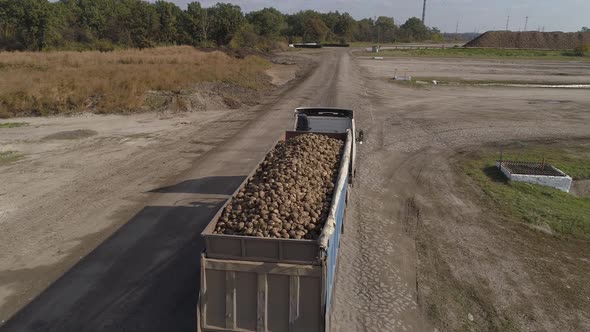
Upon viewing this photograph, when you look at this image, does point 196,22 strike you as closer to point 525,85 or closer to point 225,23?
point 225,23

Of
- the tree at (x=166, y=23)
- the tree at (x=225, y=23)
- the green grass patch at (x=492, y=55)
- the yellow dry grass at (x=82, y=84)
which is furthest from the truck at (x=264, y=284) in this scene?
the green grass patch at (x=492, y=55)

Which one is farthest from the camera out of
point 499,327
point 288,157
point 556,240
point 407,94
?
point 407,94

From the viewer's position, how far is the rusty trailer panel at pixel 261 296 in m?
5.74

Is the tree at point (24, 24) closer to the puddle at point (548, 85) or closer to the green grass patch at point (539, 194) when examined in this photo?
Result: the puddle at point (548, 85)

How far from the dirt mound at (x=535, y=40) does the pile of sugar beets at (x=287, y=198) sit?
133m

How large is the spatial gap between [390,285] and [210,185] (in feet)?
23.9

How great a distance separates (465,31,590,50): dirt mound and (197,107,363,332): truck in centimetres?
13644

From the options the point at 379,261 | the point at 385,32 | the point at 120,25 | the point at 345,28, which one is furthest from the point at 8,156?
the point at 385,32

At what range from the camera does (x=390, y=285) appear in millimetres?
8312

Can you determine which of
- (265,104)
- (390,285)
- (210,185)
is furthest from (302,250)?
(265,104)

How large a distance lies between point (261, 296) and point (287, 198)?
6.29 ft

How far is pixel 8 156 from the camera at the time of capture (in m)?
16.8

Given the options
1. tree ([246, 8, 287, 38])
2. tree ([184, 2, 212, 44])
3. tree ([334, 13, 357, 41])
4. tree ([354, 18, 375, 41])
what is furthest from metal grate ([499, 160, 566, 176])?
tree ([354, 18, 375, 41])

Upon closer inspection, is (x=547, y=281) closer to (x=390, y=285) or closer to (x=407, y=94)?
(x=390, y=285)
